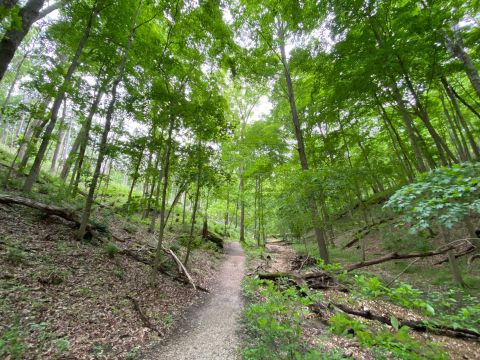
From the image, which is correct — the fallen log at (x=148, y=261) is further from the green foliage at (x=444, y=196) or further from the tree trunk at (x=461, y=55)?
the tree trunk at (x=461, y=55)

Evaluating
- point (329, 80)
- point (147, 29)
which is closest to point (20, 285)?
point (147, 29)

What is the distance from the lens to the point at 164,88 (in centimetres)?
682

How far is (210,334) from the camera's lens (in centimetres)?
469

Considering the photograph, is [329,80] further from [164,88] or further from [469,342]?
[469,342]

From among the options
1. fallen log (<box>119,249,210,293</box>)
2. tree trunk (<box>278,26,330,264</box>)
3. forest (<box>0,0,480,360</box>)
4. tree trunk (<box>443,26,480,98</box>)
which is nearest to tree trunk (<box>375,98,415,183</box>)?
forest (<box>0,0,480,360</box>)

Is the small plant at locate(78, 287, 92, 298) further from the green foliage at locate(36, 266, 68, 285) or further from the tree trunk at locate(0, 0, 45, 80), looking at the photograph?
the tree trunk at locate(0, 0, 45, 80)

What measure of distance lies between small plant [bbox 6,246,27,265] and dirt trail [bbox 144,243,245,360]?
371 cm

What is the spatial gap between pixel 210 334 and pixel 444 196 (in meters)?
5.07

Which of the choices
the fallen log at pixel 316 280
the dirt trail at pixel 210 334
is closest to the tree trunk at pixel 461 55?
the fallen log at pixel 316 280

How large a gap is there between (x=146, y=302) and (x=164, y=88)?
639 centimetres

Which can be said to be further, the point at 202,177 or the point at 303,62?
the point at 303,62

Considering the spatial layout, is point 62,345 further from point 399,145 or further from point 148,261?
point 399,145

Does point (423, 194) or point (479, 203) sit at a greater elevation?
point (423, 194)

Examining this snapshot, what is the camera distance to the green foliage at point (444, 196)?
8.51 ft
